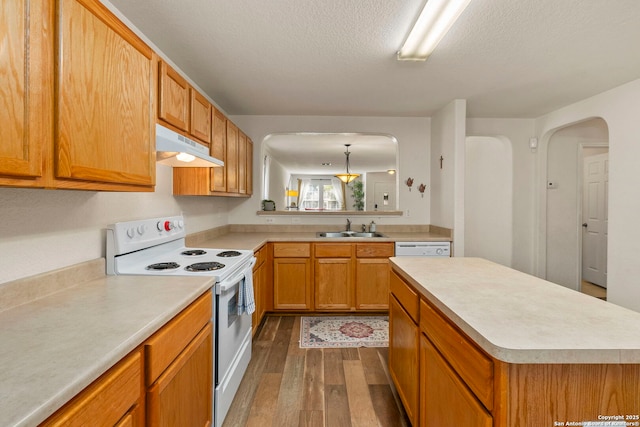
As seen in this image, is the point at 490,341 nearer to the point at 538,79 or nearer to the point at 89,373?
the point at 89,373

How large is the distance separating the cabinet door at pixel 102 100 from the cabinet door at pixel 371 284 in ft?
7.66

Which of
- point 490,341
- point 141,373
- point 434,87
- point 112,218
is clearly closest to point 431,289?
point 490,341

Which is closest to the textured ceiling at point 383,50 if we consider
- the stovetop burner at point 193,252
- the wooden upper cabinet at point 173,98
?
the wooden upper cabinet at point 173,98

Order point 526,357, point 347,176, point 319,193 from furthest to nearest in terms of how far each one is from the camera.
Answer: point 319,193 < point 347,176 < point 526,357

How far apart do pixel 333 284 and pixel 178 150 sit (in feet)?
7.10

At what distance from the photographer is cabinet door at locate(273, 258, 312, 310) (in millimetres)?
3277

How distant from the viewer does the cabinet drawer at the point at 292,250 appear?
3.27 meters

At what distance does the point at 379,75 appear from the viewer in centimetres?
256

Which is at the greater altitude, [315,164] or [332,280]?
[315,164]

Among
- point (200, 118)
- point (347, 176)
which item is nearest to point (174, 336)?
point (200, 118)

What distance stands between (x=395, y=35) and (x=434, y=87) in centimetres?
106

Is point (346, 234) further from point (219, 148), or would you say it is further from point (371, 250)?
point (219, 148)

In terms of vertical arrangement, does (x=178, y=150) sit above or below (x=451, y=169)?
below

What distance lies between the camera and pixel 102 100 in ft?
3.77
